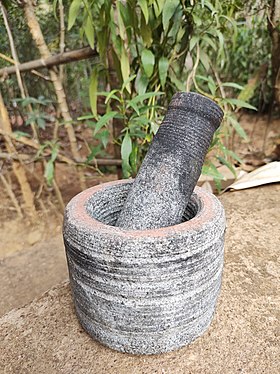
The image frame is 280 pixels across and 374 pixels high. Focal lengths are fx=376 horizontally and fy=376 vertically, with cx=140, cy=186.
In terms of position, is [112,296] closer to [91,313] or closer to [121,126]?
[91,313]

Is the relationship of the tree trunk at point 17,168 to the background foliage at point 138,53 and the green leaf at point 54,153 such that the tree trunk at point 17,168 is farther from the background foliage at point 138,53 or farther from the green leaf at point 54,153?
the green leaf at point 54,153

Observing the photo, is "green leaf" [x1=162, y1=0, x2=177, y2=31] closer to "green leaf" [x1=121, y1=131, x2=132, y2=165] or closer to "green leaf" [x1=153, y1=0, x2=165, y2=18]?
"green leaf" [x1=153, y1=0, x2=165, y2=18]

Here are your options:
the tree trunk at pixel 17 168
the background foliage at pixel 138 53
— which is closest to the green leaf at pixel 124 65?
the background foliage at pixel 138 53

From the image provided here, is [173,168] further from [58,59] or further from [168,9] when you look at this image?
[58,59]

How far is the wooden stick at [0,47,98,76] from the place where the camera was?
2.32m

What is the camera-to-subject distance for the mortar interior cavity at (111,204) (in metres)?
1.30

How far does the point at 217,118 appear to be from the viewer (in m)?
1.30

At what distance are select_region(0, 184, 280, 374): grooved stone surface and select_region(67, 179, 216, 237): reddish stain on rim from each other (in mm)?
415

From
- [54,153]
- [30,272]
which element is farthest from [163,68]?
[30,272]

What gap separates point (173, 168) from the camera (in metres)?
1.23

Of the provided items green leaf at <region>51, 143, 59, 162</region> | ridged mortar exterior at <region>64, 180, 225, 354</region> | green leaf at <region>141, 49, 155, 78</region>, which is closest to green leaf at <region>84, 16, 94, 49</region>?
green leaf at <region>141, 49, 155, 78</region>

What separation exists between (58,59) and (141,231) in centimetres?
172

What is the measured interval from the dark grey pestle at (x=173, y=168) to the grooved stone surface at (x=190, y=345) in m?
0.41

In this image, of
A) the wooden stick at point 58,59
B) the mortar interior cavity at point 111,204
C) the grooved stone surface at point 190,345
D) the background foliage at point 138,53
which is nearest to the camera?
the grooved stone surface at point 190,345
